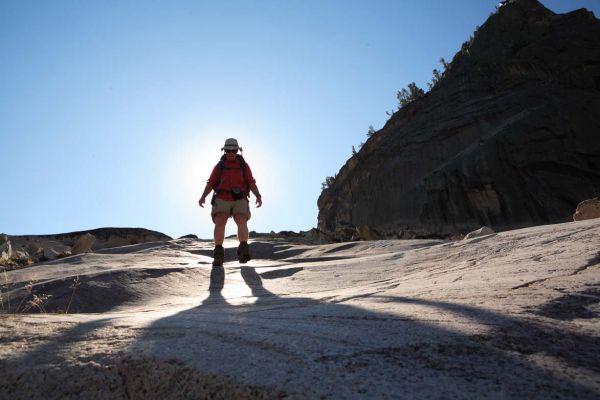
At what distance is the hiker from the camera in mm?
5996

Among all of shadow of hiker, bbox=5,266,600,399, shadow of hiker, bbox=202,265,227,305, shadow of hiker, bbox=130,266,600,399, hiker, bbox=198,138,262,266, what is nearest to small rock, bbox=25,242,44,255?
hiker, bbox=198,138,262,266

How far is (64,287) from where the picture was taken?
12.9ft

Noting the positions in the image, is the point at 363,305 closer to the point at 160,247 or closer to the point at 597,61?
the point at 160,247

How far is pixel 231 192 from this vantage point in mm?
6070

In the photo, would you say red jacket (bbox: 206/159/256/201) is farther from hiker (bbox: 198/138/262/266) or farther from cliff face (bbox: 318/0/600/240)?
cliff face (bbox: 318/0/600/240)

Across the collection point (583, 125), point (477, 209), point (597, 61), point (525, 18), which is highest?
point (525, 18)


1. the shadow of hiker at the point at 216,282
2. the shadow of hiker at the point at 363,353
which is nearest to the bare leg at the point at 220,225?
the shadow of hiker at the point at 216,282

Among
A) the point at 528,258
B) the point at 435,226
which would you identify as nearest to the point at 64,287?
the point at 528,258

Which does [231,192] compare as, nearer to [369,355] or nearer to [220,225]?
[220,225]

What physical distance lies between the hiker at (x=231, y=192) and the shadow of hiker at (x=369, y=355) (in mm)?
4117

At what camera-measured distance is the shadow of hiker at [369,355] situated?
3.46 feet

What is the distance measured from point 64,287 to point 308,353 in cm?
335

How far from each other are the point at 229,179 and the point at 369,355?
501 cm

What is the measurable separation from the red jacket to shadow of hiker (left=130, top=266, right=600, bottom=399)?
13.9 ft
